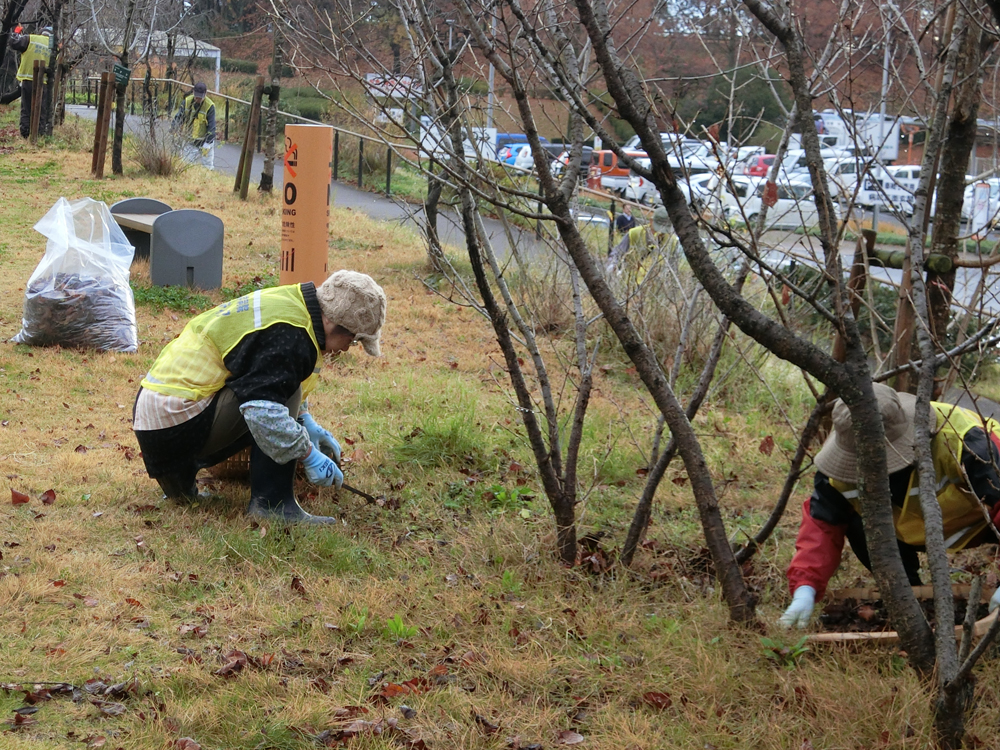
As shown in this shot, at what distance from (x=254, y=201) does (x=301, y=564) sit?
11.4 metres

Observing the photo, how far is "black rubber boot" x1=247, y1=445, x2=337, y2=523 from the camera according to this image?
4.18 m

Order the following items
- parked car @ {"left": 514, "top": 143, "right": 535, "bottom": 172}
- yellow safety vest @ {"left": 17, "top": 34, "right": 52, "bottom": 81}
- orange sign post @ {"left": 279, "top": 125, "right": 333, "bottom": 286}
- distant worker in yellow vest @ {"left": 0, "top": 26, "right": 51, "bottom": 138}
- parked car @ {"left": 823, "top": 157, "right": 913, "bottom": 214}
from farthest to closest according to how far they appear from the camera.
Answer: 1. yellow safety vest @ {"left": 17, "top": 34, "right": 52, "bottom": 81}
2. distant worker in yellow vest @ {"left": 0, "top": 26, "right": 51, "bottom": 138}
3. orange sign post @ {"left": 279, "top": 125, "right": 333, "bottom": 286}
4. parked car @ {"left": 514, "top": 143, "right": 535, "bottom": 172}
5. parked car @ {"left": 823, "top": 157, "right": 913, "bottom": 214}

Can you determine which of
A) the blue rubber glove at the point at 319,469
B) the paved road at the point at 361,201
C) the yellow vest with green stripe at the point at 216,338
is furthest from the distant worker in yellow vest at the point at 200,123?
the blue rubber glove at the point at 319,469

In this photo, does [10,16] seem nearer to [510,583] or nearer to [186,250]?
[186,250]

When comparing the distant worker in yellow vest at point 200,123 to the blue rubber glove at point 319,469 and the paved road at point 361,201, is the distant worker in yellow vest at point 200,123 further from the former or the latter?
the blue rubber glove at point 319,469

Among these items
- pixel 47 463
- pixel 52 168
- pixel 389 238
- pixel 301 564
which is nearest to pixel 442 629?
pixel 301 564

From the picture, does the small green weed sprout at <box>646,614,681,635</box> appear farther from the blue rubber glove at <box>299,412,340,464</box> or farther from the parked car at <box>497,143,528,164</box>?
the blue rubber glove at <box>299,412,340,464</box>

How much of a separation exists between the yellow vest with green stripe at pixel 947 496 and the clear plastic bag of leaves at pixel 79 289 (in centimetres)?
533

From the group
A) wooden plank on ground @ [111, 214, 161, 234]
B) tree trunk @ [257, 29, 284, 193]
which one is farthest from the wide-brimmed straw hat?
tree trunk @ [257, 29, 284, 193]

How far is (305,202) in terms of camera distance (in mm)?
7848

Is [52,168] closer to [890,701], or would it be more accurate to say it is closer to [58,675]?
[58,675]

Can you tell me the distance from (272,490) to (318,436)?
54 centimetres

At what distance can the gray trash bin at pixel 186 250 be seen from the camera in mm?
8766

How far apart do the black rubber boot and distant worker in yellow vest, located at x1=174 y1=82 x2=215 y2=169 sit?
15.1m
